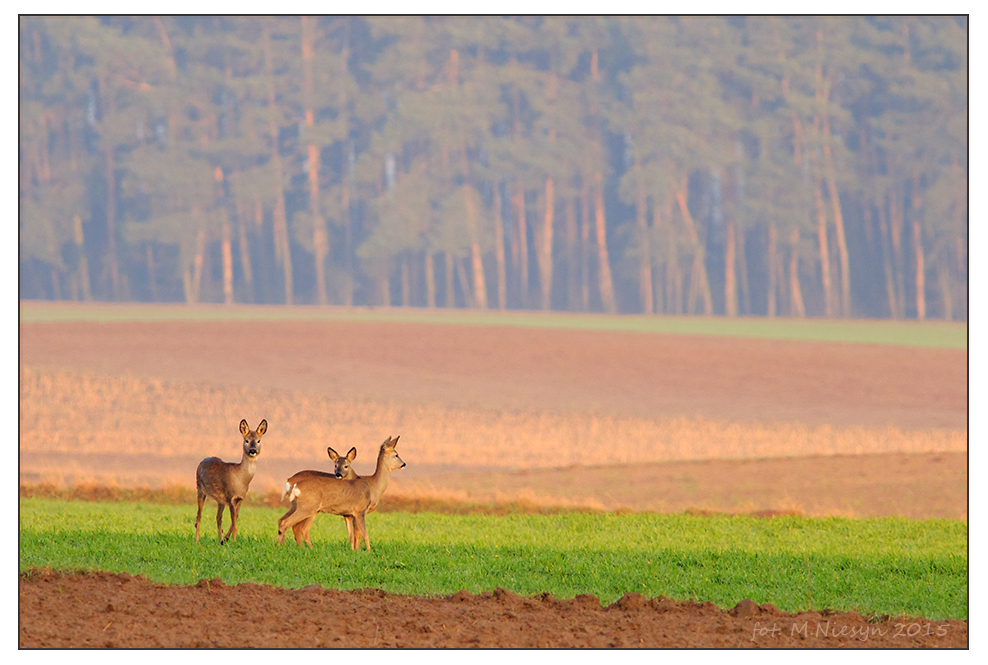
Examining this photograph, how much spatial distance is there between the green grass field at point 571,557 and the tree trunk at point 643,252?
2557 inches

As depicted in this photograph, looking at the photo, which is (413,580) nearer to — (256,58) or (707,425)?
(707,425)

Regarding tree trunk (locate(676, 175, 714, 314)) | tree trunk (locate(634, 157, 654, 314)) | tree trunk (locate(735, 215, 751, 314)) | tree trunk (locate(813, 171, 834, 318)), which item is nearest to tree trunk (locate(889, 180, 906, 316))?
tree trunk (locate(813, 171, 834, 318))

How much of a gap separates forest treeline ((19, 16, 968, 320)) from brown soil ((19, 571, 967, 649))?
70087mm

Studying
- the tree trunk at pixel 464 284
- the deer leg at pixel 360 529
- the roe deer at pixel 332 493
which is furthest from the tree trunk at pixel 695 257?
the roe deer at pixel 332 493

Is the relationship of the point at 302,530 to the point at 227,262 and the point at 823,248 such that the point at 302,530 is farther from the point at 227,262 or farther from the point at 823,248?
the point at 823,248

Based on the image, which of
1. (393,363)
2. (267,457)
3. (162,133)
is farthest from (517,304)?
(267,457)

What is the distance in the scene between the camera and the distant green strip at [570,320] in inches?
2397

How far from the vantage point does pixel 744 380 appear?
46125mm

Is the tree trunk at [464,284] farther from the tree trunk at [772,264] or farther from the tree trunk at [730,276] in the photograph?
the tree trunk at [772,264]

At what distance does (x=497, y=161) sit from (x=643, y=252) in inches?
445

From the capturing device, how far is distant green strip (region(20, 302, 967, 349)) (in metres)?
60.9

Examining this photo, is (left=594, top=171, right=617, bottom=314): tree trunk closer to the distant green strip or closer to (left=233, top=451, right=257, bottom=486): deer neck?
the distant green strip

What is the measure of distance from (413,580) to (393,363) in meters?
36.2

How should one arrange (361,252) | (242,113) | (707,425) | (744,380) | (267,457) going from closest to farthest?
(267,457) < (707,425) < (744,380) < (361,252) < (242,113)
